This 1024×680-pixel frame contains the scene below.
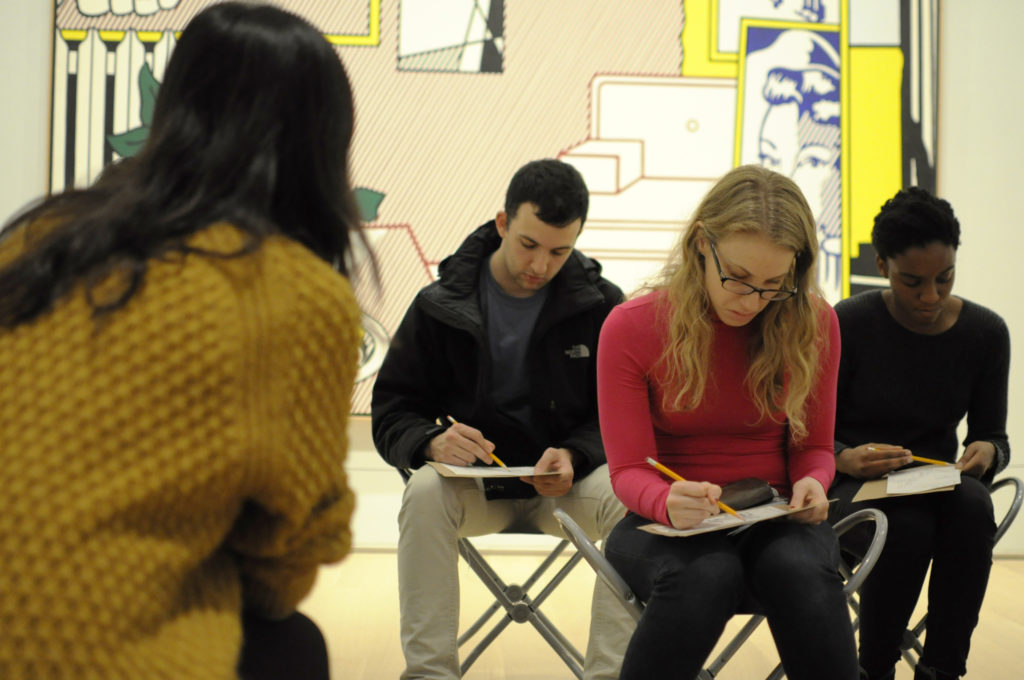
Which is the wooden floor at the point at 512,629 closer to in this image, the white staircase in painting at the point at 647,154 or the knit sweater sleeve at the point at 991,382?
the knit sweater sleeve at the point at 991,382

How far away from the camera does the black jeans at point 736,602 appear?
1.59m

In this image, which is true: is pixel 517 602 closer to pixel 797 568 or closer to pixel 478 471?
pixel 478 471

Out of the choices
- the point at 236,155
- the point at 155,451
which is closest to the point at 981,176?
the point at 236,155

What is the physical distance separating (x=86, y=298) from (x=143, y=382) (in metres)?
0.10

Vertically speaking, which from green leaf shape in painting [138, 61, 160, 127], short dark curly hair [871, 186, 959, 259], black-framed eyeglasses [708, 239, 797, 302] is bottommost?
black-framed eyeglasses [708, 239, 797, 302]

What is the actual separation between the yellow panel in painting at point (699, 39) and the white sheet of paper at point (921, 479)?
2348 millimetres

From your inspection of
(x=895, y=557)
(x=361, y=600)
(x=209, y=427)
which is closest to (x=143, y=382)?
(x=209, y=427)

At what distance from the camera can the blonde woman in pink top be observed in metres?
1.74

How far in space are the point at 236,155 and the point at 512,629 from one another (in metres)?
2.41

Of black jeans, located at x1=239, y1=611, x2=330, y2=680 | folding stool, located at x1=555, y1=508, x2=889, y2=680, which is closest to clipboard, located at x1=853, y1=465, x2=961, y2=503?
folding stool, located at x1=555, y1=508, x2=889, y2=680

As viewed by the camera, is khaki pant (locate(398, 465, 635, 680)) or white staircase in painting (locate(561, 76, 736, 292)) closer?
khaki pant (locate(398, 465, 635, 680))

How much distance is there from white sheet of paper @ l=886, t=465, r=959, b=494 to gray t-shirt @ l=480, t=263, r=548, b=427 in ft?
2.92

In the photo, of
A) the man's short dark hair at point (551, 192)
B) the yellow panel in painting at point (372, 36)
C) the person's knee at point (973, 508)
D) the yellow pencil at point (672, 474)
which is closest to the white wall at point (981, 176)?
the yellow panel in painting at point (372, 36)

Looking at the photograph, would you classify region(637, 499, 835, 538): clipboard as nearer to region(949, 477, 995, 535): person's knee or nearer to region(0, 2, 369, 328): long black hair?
region(949, 477, 995, 535): person's knee
